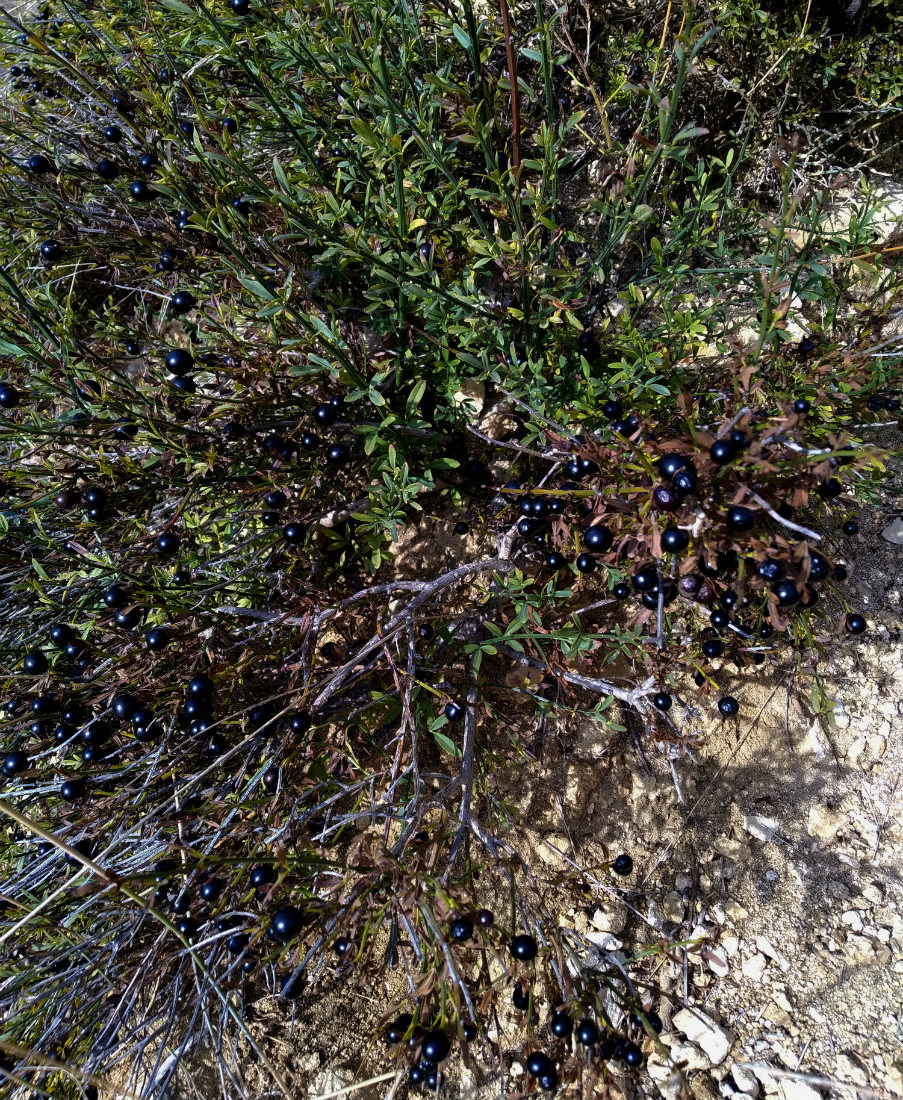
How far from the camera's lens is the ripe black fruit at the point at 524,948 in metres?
1.98

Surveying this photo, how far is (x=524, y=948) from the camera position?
200 centimetres

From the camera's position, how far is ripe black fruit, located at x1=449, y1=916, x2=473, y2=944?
6.08 ft

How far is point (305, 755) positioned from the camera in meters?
2.66

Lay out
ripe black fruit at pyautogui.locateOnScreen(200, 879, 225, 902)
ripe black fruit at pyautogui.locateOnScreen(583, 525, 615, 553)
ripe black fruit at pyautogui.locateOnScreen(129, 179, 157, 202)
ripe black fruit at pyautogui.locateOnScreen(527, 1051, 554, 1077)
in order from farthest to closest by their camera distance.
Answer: ripe black fruit at pyautogui.locateOnScreen(129, 179, 157, 202)
ripe black fruit at pyautogui.locateOnScreen(200, 879, 225, 902)
ripe black fruit at pyautogui.locateOnScreen(583, 525, 615, 553)
ripe black fruit at pyautogui.locateOnScreen(527, 1051, 554, 1077)

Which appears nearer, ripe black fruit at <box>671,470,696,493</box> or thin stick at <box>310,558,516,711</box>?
ripe black fruit at <box>671,470,696,493</box>

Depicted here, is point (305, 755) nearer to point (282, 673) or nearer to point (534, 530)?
point (282, 673)

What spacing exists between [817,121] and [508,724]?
319 centimetres

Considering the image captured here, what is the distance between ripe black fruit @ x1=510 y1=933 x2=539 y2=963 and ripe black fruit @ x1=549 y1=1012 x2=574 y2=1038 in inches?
6.4

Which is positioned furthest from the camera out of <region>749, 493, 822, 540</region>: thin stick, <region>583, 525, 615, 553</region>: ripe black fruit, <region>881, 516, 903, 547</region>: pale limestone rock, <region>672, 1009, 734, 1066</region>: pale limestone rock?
<region>881, 516, 903, 547</region>: pale limestone rock

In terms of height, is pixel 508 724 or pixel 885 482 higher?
pixel 885 482

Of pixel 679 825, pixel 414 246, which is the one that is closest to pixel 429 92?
pixel 414 246

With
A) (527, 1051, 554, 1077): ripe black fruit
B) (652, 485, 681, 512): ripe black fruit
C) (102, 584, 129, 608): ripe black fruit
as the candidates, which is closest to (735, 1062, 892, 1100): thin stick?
(527, 1051, 554, 1077): ripe black fruit

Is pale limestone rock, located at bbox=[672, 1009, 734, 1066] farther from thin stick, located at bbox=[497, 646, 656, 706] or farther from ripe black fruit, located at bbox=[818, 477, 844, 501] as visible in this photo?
ripe black fruit, located at bbox=[818, 477, 844, 501]

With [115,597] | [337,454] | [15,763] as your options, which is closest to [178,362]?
[337,454]
